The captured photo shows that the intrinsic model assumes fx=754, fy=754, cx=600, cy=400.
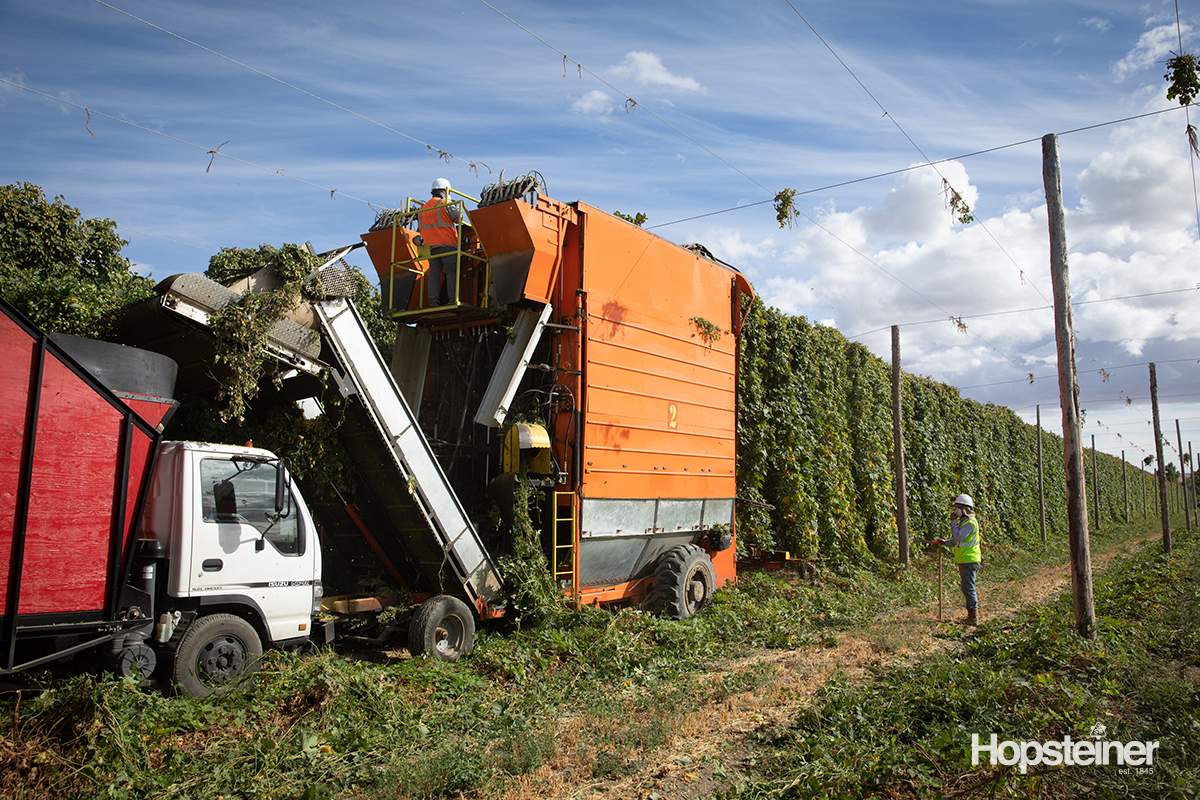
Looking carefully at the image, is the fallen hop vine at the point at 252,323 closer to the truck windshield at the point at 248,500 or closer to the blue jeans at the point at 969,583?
the truck windshield at the point at 248,500

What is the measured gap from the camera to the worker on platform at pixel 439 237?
895 centimetres

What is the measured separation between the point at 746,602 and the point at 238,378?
7.27 meters

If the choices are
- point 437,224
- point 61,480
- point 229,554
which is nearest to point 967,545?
point 437,224

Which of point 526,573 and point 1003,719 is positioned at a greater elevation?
point 526,573

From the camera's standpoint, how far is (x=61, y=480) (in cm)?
477

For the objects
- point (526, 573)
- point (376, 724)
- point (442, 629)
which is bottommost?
point (376, 724)

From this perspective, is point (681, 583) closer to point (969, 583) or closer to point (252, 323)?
point (969, 583)

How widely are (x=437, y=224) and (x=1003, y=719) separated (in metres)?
7.55

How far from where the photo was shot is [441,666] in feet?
21.6

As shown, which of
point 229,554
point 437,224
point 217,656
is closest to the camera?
point 217,656

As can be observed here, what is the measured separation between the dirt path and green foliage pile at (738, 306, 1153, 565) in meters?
3.53

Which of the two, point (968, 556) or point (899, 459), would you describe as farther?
point (899, 459)

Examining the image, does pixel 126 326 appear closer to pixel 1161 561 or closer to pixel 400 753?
pixel 400 753

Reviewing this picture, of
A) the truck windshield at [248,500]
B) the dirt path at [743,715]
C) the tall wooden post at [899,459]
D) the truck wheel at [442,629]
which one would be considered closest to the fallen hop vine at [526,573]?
the truck wheel at [442,629]
